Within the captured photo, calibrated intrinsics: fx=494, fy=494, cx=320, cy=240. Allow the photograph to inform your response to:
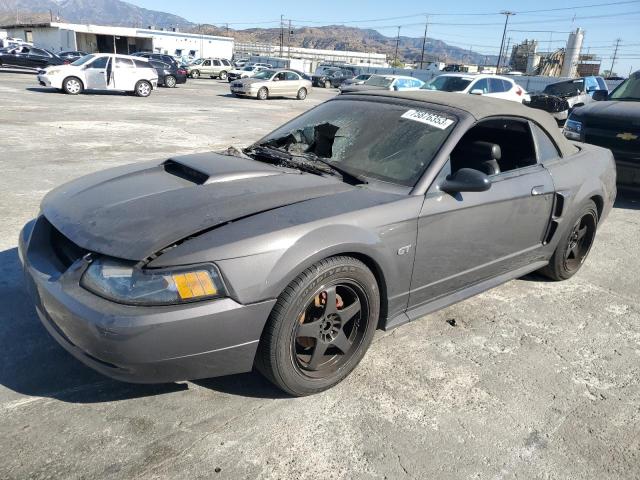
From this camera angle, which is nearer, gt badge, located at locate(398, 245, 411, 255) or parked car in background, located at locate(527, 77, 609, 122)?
gt badge, located at locate(398, 245, 411, 255)

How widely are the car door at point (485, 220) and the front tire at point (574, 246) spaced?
30cm

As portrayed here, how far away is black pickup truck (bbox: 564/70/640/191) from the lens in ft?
21.1

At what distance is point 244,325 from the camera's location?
7.19ft

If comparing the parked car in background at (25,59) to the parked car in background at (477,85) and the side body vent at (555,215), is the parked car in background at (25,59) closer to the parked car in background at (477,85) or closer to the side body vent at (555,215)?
the parked car in background at (477,85)

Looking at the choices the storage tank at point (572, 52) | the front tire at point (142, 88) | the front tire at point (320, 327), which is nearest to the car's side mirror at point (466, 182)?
the front tire at point (320, 327)

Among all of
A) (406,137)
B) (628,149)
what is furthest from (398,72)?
(406,137)

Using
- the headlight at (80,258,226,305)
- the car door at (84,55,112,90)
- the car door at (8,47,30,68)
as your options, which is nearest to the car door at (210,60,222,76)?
the car door at (8,47,30,68)

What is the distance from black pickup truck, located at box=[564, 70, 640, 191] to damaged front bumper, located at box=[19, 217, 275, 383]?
615 centimetres

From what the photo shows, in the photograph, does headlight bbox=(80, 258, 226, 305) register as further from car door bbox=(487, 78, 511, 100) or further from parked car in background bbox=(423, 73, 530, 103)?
car door bbox=(487, 78, 511, 100)

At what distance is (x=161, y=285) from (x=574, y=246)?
143 inches

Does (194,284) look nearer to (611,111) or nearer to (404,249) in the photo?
(404,249)

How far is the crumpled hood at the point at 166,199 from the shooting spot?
2.26m

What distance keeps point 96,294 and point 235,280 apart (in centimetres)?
61

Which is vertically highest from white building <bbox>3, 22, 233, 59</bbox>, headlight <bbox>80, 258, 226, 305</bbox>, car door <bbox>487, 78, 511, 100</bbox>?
white building <bbox>3, 22, 233, 59</bbox>
